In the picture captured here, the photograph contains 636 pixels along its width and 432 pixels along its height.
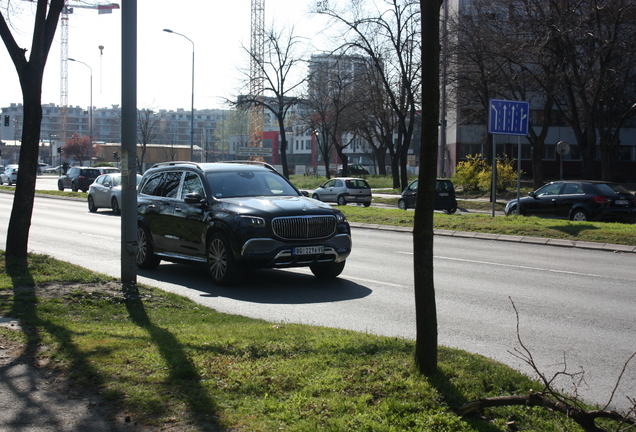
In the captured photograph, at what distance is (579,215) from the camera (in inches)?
804

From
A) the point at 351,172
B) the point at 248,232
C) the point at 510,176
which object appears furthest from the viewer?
the point at 351,172

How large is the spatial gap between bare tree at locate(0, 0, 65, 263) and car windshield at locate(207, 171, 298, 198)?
274 cm

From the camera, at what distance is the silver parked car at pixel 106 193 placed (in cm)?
2669

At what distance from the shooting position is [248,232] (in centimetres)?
977

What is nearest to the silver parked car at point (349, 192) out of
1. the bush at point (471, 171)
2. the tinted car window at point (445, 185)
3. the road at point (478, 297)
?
the tinted car window at point (445, 185)

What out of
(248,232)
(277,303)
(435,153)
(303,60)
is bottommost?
(277,303)

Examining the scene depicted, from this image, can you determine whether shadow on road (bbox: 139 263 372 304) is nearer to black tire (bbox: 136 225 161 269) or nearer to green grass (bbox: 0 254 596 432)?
black tire (bbox: 136 225 161 269)

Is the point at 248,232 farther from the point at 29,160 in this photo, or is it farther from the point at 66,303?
the point at 29,160

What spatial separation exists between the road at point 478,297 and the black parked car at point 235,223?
401 mm

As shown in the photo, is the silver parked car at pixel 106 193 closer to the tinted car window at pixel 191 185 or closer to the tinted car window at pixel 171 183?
the tinted car window at pixel 171 183

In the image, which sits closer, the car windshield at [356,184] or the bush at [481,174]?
the car windshield at [356,184]

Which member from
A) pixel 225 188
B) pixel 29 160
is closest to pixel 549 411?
pixel 225 188

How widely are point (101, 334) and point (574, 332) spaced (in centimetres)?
473

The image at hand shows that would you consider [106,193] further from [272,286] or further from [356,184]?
[272,286]
